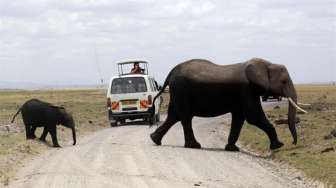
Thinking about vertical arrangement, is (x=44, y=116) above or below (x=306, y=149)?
above

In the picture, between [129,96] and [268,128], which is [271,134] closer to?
[268,128]

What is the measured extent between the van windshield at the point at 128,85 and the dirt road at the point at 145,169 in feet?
31.6

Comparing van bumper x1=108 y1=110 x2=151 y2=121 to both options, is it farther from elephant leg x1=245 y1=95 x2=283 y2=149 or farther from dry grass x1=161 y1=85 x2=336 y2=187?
elephant leg x1=245 y1=95 x2=283 y2=149

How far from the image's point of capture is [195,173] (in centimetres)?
1233

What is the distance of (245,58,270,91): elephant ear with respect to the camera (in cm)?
1700

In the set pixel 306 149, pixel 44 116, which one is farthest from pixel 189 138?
pixel 44 116

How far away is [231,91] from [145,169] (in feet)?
17.4

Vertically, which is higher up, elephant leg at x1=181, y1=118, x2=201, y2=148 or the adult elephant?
the adult elephant

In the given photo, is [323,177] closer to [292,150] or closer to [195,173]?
[195,173]

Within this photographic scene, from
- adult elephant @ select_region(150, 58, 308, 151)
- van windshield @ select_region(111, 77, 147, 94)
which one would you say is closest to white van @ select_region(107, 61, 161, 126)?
van windshield @ select_region(111, 77, 147, 94)

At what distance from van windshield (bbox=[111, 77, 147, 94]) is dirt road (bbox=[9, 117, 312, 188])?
9638 millimetres

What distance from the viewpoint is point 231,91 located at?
17.2 m

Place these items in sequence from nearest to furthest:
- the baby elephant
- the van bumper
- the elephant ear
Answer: the elephant ear
the baby elephant
the van bumper

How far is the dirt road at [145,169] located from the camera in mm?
11328
